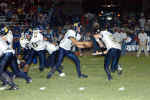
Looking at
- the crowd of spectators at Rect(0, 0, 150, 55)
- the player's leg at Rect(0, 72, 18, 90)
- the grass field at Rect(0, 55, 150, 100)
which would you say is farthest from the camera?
the crowd of spectators at Rect(0, 0, 150, 55)

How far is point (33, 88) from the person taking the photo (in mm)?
11930

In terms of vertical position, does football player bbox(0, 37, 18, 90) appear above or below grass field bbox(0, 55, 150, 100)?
above

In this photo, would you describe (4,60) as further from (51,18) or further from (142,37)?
(51,18)

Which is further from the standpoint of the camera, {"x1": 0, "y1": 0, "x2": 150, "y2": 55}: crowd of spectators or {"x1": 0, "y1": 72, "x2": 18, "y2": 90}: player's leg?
{"x1": 0, "y1": 0, "x2": 150, "y2": 55}: crowd of spectators

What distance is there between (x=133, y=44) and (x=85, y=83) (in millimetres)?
12991

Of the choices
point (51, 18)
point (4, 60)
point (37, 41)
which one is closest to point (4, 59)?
point (4, 60)

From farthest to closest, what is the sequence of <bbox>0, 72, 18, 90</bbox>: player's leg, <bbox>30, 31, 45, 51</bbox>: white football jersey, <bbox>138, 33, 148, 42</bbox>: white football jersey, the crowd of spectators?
the crowd of spectators, <bbox>138, 33, 148, 42</bbox>: white football jersey, <bbox>30, 31, 45, 51</bbox>: white football jersey, <bbox>0, 72, 18, 90</bbox>: player's leg

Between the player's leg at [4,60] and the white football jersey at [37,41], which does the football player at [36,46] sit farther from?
the player's leg at [4,60]

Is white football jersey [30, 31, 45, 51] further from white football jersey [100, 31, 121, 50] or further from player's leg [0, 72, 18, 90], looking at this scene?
player's leg [0, 72, 18, 90]

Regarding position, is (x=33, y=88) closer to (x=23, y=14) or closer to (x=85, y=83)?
(x=85, y=83)

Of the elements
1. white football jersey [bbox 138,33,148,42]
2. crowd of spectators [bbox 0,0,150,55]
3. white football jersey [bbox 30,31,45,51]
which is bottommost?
white football jersey [bbox 138,33,148,42]

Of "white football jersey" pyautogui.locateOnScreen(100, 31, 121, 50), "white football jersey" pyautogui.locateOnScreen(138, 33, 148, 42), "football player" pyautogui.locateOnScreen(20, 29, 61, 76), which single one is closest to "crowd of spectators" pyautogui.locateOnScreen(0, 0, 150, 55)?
"white football jersey" pyautogui.locateOnScreen(138, 33, 148, 42)

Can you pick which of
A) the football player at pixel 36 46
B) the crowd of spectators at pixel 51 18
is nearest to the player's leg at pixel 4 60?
the football player at pixel 36 46

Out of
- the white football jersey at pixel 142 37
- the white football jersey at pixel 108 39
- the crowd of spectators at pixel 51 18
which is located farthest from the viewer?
the crowd of spectators at pixel 51 18
